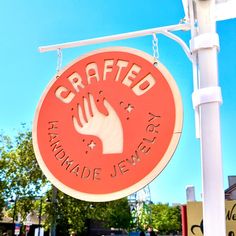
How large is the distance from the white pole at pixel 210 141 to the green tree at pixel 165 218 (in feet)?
272

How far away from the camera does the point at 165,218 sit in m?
84.2

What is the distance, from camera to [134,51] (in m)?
1.95

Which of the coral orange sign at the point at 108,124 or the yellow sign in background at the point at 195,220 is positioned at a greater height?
the coral orange sign at the point at 108,124

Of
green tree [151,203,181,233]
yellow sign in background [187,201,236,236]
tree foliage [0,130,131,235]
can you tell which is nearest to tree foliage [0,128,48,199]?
tree foliage [0,130,131,235]

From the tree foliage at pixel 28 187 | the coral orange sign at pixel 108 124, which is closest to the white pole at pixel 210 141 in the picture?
the coral orange sign at pixel 108 124

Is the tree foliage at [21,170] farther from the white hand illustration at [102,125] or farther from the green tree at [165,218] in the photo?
the green tree at [165,218]

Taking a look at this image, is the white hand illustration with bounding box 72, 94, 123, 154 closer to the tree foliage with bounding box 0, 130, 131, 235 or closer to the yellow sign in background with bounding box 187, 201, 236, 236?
the yellow sign in background with bounding box 187, 201, 236, 236

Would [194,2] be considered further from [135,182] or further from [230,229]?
[230,229]

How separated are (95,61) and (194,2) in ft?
1.97

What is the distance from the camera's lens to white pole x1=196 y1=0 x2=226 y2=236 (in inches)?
61.4

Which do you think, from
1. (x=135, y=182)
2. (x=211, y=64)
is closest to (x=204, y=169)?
(x=135, y=182)

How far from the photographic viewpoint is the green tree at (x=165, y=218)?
273 ft

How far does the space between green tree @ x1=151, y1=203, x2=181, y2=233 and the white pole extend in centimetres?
8285

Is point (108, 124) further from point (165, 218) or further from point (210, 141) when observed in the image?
point (165, 218)
